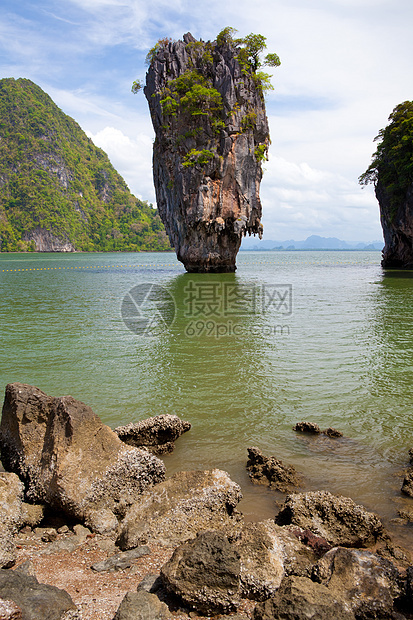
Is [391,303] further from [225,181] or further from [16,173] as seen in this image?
[16,173]

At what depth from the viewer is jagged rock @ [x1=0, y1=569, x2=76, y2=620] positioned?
319 cm

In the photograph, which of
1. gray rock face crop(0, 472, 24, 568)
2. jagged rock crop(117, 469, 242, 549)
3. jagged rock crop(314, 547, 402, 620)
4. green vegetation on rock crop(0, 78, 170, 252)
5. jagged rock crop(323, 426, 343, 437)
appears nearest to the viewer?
jagged rock crop(314, 547, 402, 620)

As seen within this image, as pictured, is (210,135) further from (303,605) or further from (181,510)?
(303,605)

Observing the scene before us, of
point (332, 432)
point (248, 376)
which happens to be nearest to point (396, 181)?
point (248, 376)

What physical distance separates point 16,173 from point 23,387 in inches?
5799

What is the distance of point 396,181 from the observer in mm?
41219

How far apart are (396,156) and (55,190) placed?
122798 mm

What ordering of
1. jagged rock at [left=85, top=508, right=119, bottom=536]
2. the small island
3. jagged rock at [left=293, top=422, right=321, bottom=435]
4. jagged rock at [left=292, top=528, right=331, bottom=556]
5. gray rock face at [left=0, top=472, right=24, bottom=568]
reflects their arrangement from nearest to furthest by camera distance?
gray rock face at [left=0, top=472, right=24, bottom=568], jagged rock at [left=292, top=528, right=331, bottom=556], jagged rock at [left=85, top=508, right=119, bottom=536], jagged rock at [left=293, top=422, right=321, bottom=435], the small island

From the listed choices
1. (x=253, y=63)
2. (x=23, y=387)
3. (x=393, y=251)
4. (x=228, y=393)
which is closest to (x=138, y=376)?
(x=228, y=393)

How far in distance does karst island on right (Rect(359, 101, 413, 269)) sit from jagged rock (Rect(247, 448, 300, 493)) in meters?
39.2

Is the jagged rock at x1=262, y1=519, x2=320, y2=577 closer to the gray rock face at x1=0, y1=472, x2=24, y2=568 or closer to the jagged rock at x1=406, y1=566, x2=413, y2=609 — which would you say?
the jagged rock at x1=406, y1=566, x2=413, y2=609

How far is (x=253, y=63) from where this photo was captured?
3647cm

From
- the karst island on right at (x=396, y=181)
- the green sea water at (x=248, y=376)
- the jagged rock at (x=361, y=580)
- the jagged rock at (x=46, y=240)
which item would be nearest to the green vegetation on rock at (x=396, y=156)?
the karst island on right at (x=396, y=181)

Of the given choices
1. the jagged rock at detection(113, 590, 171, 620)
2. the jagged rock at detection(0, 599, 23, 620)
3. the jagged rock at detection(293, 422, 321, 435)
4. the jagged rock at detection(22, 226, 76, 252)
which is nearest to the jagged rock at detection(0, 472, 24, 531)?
the jagged rock at detection(0, 599, 23, 620)
